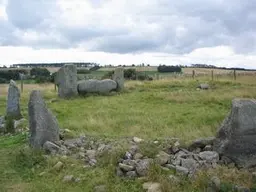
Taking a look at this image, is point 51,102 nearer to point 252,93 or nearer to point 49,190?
point 252,93

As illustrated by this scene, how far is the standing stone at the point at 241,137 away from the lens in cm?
1105

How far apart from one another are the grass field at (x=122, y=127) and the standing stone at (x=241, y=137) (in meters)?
0.96

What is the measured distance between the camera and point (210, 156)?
A: 36.3 feet

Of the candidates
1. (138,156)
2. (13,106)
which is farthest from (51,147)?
(13,106)

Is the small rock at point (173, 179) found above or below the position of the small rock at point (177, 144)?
below

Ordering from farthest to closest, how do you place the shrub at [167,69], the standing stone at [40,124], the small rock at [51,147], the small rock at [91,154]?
the shrub at [167,69] < the standing stone at [40,124] < the small rock at [51,147] < the small rock at [91,154]

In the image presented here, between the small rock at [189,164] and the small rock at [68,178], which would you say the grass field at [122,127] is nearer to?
the small rock at [68,178]

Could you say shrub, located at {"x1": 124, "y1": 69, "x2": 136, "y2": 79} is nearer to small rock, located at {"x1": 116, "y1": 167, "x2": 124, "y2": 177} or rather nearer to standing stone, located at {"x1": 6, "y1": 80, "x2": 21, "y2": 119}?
standing stone, located at {"x1": 6, "y1": 80, "x2": 21, "y2": 119}

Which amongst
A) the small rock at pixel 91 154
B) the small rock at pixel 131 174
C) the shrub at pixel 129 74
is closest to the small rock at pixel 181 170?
the small rock at pixel 131 174

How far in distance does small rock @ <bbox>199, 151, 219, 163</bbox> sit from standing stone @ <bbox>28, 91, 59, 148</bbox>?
481 cm

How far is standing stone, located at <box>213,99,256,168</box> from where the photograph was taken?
36.2 ft

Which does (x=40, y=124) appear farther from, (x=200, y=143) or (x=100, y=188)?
(x=200, y=143)

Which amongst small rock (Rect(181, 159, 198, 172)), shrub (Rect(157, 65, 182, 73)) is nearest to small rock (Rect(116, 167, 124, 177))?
small rock (Rect(181, 159, 198, 172))

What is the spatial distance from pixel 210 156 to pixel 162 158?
1.18 m
